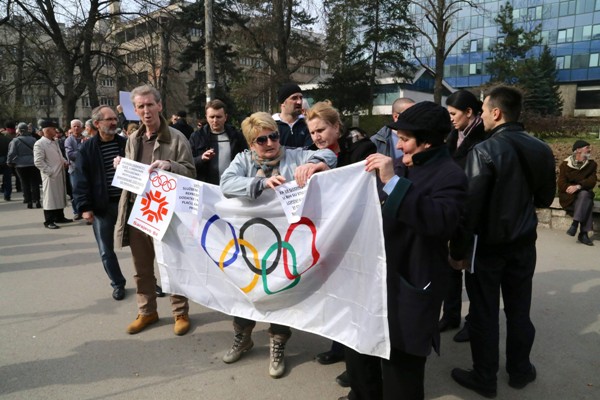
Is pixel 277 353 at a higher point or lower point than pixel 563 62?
lower

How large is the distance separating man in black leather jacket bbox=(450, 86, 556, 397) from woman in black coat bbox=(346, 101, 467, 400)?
77 centimetres

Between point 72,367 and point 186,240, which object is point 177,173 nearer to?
point 186,240

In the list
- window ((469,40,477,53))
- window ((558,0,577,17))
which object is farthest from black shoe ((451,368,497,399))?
window ((558,0,577,17))

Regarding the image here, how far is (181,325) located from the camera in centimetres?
371

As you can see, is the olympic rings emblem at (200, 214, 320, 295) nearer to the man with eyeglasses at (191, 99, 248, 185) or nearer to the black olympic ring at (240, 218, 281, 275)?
the black olympic ring at (240, 218, 281, 275)

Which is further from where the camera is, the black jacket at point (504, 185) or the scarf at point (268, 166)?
the scarf at point (268, 166)

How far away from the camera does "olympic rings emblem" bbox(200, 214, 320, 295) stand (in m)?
2.64

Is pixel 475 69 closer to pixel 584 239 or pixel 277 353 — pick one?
pixel 584 239

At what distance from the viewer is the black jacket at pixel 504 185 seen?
8.80 ft

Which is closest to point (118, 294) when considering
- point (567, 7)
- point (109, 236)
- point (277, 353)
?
point (109, 236)

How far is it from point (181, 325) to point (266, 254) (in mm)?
1412

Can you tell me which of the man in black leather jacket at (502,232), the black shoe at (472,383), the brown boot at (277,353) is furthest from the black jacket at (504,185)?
the brown boot at (277,353)

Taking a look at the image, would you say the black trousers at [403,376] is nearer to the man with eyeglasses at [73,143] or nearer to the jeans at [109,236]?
the jeans at [109,236]

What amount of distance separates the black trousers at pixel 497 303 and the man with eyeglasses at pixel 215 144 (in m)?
2.50
